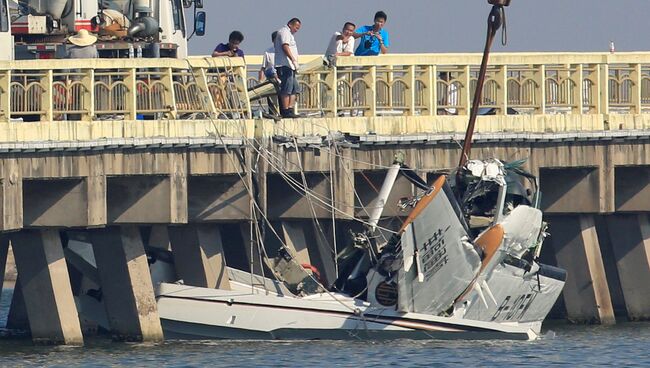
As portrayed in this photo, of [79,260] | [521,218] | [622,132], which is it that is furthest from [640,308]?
[79,260]

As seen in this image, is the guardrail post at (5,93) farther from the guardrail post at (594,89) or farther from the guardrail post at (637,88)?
the guardrail post at (637,88)

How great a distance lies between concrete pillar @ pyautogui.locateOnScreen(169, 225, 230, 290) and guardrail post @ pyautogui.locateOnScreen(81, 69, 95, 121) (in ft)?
10.6

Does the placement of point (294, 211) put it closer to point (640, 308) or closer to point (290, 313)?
point (290, 313)

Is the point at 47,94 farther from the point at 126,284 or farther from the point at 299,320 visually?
the point at 299,320

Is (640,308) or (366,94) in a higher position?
(366,94)

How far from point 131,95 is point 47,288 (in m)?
3.32

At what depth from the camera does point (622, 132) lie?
131 ft

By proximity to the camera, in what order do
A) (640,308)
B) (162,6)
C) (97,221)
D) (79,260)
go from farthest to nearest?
(162,6) → (640,308) → (79,260) → (97,221)

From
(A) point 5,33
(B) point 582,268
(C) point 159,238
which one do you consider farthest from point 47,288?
(B) point 582,268

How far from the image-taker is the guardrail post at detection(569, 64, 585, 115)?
40.0 meters

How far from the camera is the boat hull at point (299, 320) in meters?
35.7

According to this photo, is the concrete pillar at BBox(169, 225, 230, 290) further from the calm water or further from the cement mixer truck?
the cement mixer truck

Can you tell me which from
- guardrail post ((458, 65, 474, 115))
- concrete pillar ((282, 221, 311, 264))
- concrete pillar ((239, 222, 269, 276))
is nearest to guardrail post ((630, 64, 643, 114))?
guardrail post ((458, 65, 474, 115))

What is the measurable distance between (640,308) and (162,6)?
437 inches
